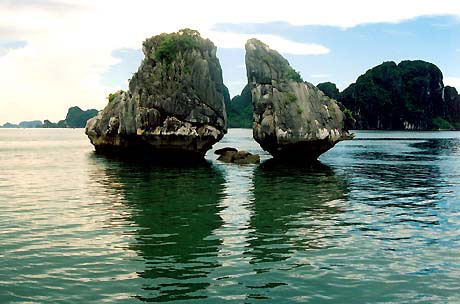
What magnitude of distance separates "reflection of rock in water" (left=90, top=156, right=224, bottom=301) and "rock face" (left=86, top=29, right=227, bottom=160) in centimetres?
1438

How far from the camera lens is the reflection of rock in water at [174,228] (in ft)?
41.3

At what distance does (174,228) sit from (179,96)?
35137mm

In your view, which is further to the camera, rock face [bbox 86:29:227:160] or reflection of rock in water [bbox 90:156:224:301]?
rock face [bbox 86:29:227:160]

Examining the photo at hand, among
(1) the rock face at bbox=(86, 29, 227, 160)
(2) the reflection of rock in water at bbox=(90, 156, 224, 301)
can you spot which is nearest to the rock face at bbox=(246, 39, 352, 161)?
(1) the rock face at bbox=(86, 29, 227, 160)

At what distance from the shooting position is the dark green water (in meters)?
12.0

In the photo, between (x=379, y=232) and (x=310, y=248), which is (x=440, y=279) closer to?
(x=310, y=248)

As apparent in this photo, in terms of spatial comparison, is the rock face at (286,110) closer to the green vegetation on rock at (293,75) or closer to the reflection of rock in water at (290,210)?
the green vegetation on rock at (293,75)

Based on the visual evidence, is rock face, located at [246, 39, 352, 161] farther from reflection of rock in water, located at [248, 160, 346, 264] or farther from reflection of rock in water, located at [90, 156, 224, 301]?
reflection of rock in water, located at [90, 156, 224, 301]

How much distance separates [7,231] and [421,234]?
15844 millimetres

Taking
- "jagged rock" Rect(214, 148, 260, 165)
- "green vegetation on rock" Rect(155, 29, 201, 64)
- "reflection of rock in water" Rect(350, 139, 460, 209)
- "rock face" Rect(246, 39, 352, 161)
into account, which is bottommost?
"reflection of rock in water" Rect(350, 139, 460, 209)

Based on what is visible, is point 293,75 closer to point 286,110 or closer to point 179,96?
point 286,110

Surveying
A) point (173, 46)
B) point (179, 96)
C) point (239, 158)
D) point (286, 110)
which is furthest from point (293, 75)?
point (173, 46)

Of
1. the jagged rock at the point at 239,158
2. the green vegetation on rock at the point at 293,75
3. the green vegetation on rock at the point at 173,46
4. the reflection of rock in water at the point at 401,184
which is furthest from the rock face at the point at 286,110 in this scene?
the green vegetation on rock at the point at 173,46

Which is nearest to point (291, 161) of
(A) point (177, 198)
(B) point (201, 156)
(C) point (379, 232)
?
(B) point (201, 156)
